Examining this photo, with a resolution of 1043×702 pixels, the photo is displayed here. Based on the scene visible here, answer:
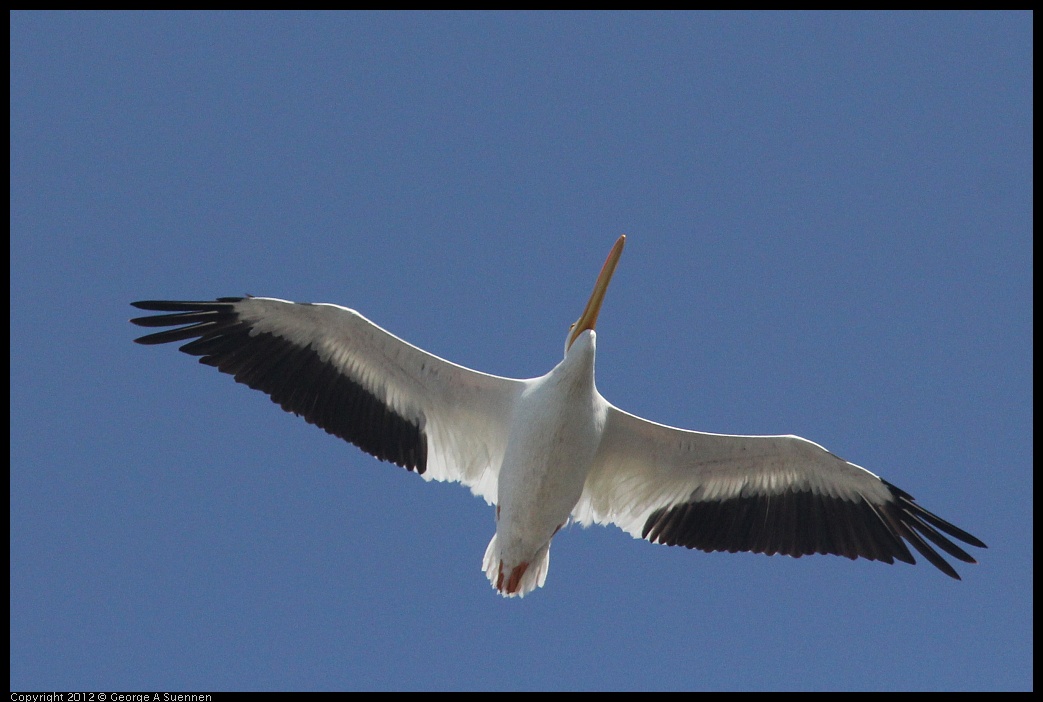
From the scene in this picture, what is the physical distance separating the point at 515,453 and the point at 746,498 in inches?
96.6

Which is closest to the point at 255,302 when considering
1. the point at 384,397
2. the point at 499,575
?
the point at 384,397

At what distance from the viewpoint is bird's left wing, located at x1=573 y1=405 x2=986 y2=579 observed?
1052 centimetres

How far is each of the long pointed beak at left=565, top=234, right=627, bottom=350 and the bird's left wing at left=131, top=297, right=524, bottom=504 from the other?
0.84m

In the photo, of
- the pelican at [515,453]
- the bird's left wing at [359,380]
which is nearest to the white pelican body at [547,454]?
the pelican at [515,453]

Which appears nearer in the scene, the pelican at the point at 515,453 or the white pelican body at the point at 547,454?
the white pelican body at the point at 547,454

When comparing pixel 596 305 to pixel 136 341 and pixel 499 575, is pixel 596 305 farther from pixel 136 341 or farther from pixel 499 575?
pixel 136 341

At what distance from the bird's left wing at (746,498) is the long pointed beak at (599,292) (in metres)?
0.85

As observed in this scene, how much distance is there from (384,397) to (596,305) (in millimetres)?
2238

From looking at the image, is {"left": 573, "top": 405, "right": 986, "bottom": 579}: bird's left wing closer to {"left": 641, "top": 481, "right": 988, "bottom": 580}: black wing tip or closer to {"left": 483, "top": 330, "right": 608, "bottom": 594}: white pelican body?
{"left": 641, "top": 481, "right": 988, "bottom": 580}: black wing tip

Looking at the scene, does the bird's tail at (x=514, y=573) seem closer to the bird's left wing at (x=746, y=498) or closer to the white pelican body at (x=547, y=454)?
the white pelican body at (x=547, y=454)

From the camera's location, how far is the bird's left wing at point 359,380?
10.3 meters

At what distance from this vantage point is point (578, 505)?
1091 centimetres

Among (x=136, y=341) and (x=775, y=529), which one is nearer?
Answer: (x=136, y=341)
